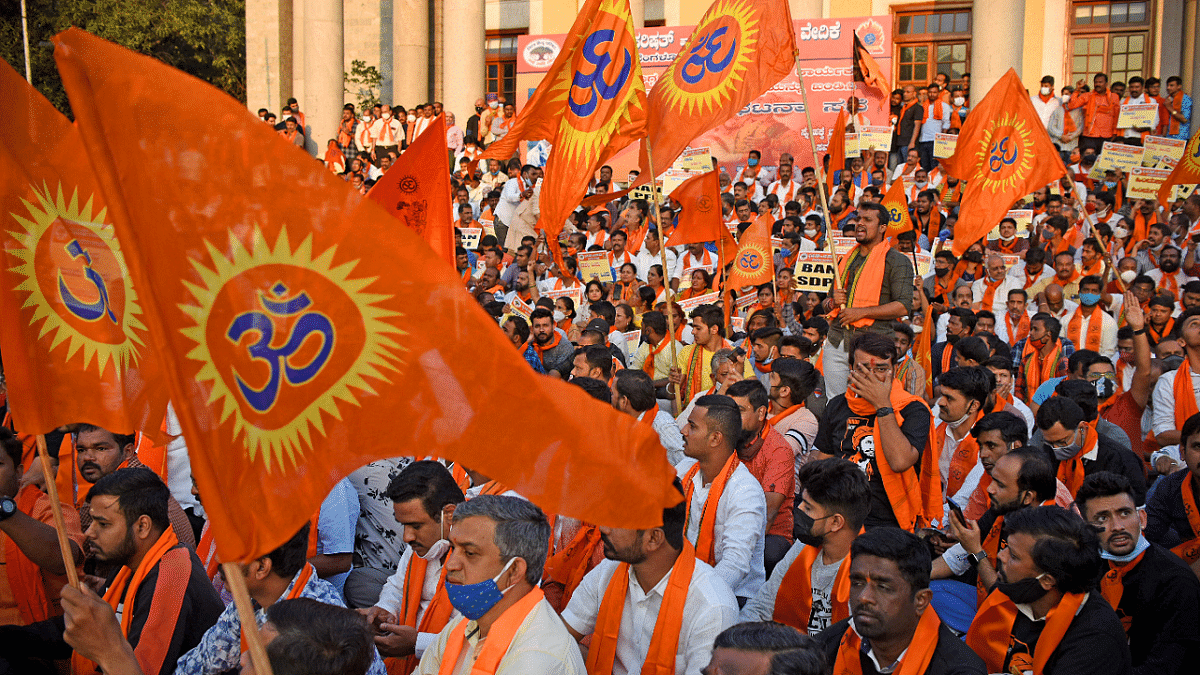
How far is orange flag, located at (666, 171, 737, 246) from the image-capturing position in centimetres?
1082

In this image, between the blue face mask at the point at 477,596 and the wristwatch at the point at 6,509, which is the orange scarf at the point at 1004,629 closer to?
the blue face mask at the point at 477,596

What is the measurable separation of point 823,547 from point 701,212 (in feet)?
22.9

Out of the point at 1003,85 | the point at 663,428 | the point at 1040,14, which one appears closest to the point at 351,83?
the point at 1040,14

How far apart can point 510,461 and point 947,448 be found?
4043mm

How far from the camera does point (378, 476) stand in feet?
18.0

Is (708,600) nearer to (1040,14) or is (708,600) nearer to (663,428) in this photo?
(663,428)

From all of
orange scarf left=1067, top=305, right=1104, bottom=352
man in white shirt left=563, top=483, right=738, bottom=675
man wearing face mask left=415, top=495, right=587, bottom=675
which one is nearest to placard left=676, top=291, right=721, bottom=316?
orange scarf left=1067, top=305, right=1104, bottom=352

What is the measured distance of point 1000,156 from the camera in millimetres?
9070

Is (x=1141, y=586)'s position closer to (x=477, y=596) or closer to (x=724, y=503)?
(x=724, y=503)

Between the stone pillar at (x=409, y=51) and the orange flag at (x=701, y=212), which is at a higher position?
the stone pillar at (x=409, y=51)

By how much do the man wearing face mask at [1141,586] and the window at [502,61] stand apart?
2557cm

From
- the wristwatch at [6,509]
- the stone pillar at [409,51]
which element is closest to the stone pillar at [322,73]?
the stone pillar at [409,51]

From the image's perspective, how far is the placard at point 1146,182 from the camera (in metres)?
12.6

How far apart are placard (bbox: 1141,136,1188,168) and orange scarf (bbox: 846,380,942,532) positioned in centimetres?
936
